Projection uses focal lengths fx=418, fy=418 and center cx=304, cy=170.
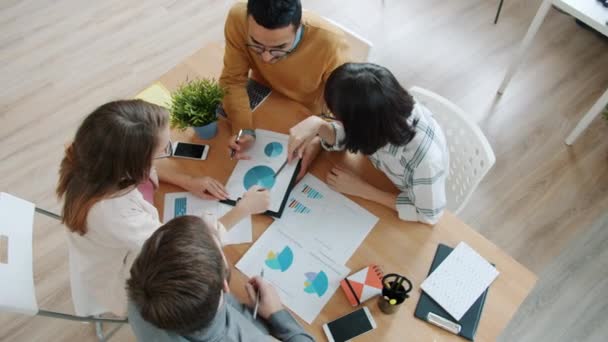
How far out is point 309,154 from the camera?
1331 millimetres

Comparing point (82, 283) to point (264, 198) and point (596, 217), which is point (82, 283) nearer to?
point (264, 198)

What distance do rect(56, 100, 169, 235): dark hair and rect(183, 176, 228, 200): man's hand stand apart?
0.19 m

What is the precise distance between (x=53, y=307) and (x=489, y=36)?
9.83ft

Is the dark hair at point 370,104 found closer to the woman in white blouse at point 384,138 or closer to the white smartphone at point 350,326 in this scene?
the woman in white blouse at point 384,138

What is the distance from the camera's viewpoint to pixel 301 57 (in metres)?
1.43

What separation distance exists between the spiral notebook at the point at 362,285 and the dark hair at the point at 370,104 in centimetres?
35

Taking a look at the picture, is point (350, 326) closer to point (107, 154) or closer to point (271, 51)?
point (107, 154)

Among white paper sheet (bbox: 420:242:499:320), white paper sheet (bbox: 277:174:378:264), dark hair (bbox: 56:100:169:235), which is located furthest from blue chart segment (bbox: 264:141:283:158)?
white paper sheet (bbox: 420:242:499:320)

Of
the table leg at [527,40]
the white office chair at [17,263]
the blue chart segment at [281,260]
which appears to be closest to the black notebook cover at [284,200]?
the blue chart segment at [281,260]

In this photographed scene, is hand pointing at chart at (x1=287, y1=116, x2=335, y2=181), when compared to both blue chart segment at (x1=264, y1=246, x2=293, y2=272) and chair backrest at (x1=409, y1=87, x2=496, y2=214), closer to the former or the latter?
blue chart segment at (x1=264, y1=246, x2=293, y2=272)

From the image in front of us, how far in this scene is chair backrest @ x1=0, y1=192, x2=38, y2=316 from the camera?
112 centimetres

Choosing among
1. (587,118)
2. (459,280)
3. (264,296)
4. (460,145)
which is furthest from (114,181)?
(587,118)

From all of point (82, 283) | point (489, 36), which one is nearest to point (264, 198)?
point (82, 283)

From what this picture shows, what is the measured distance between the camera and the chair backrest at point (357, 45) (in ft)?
A: 5.02
